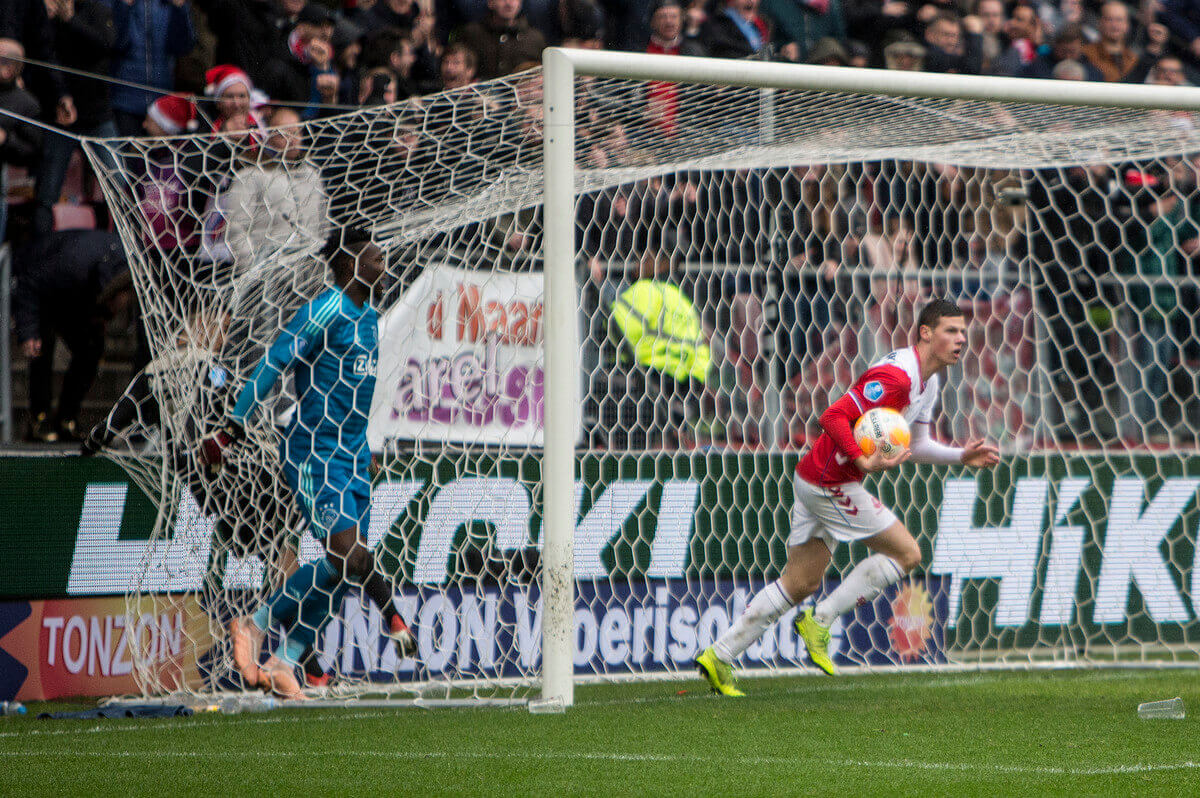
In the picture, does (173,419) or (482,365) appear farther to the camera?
(482,365)

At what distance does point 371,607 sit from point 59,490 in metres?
1.54

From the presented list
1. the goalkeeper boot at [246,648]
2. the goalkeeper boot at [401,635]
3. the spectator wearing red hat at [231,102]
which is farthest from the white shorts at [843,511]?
the spectator wearing red hat at [231,102]

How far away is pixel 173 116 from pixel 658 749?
16.3ft

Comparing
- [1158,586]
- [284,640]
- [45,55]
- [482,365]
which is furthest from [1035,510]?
[45,55]

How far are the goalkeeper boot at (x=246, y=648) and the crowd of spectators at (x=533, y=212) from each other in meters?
1.62

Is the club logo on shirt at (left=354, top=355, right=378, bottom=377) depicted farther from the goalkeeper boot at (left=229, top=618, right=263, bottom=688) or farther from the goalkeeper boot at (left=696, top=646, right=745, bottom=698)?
the goalkeeper boot at (left=696, top=646, right=745, bottom=698)

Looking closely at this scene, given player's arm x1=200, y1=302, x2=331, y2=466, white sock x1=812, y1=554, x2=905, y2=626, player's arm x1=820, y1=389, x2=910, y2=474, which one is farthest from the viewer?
white sock x1=812, y1=554, x2=905, y2=626

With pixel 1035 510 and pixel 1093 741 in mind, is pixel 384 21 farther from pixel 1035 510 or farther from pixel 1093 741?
pixel 1093 741

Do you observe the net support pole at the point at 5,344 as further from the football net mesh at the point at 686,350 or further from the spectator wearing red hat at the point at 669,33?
the spectator wearing red hat at the point at 669,33

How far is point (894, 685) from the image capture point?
709cm

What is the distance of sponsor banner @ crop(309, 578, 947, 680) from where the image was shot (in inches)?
279

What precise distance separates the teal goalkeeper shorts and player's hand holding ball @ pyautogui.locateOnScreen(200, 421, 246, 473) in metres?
0.44

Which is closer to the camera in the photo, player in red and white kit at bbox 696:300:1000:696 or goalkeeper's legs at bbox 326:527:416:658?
goalkeeper's legs at bbox 326:527:416:658

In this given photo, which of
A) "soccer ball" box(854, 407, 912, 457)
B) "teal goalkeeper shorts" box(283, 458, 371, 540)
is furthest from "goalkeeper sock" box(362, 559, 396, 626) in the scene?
"soccer ball" box(854, 407, 912, 457)
